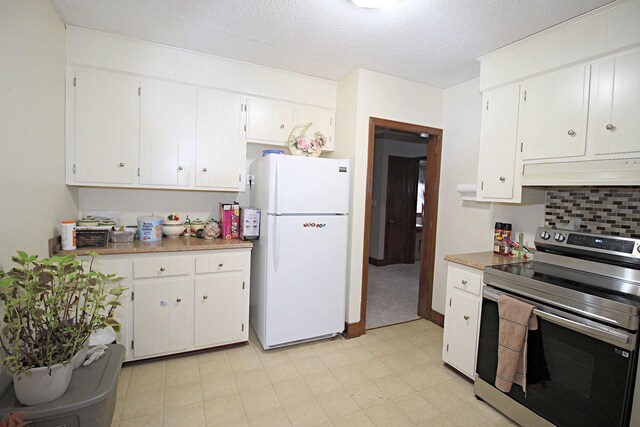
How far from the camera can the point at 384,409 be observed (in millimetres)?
1980

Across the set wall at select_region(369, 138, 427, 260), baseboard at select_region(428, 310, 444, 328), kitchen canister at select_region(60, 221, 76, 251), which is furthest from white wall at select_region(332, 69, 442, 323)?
wall at select_region(369, 138, 427, 260)

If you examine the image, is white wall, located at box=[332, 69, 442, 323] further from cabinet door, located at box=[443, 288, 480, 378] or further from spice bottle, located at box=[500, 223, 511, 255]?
spice bottle, located at box=[500, 223, 511, 255]

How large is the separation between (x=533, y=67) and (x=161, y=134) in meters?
2.82

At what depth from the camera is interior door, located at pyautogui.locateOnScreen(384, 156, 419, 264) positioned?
5945 mm

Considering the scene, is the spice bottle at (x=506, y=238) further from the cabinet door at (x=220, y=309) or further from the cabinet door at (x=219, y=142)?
the cabinet door at (x=219, y=142)

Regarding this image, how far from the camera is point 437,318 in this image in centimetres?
329

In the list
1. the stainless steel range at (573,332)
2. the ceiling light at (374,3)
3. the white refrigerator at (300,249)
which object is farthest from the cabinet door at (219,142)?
the stainless steel range at (573,332)

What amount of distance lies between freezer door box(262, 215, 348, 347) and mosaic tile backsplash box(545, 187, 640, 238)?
5.14 feet

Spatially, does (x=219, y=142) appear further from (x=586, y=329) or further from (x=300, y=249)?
(x=586, y=329)

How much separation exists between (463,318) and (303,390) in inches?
49.7

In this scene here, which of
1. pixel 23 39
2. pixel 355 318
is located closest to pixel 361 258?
pixel 355 318

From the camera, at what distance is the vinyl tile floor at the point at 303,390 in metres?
1.88

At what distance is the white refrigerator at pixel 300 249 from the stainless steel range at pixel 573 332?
1.20 m

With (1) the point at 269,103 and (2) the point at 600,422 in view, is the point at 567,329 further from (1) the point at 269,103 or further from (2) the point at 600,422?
(1) the point at 269,103
